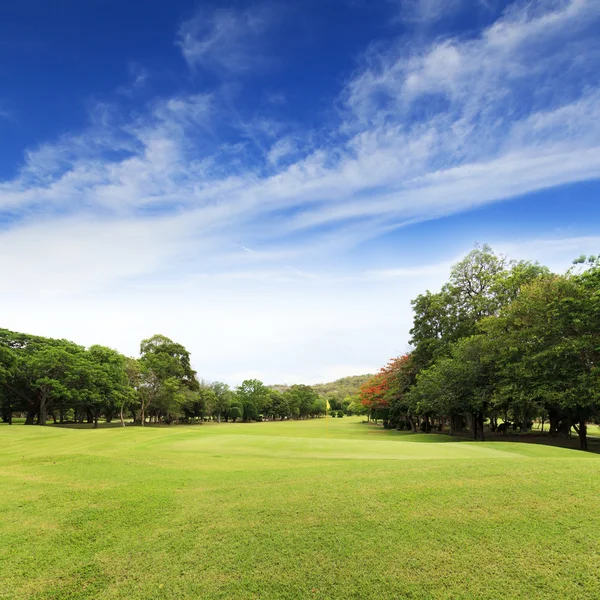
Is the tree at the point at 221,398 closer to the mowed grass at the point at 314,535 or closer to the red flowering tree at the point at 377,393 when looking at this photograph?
the red flowering tree at the point at 377,393

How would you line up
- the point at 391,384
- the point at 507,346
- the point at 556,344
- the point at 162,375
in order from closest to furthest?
the point at 556,344 → the point at 507,346 → the point at 391,384 → the point at 162,375

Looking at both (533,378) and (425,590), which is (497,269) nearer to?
(533,378)

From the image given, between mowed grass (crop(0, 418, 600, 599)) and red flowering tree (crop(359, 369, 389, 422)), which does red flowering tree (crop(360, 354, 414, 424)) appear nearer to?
red flowering tree (crop(359, 369, 389, 422))

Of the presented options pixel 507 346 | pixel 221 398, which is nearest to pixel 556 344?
pixel 507 346

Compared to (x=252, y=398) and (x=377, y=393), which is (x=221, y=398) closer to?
(x=252, y=398)

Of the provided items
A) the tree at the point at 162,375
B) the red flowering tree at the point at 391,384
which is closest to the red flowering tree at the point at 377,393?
the red flowering tree at the point at 391,384

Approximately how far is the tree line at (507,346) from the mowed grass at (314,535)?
14.5m

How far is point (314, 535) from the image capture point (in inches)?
260

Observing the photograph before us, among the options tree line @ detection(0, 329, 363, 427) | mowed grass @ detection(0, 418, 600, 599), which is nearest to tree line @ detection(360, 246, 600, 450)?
tree line @ detection(0, 329, 363, 427)

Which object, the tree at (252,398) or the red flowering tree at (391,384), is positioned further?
the tree at (252,398)

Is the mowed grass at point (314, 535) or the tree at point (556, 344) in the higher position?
the tree at point (556, 344)

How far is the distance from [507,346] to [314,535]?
25.2m

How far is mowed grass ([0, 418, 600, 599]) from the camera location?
5.45 meters

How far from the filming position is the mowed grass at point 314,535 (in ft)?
17.9
